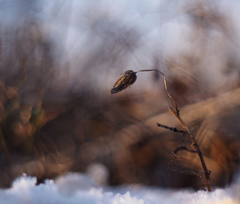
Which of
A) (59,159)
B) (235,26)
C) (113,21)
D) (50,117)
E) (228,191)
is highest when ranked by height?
(113,21)

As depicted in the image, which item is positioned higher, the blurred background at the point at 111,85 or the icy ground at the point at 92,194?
the blurred background at the point at 111,85

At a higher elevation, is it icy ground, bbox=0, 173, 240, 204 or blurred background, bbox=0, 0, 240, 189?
blurred background, bbox=0, 0, 240, 189

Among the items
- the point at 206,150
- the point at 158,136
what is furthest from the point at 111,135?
the point at 206,150

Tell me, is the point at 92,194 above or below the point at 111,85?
below

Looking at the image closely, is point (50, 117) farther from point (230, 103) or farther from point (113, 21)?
point (230, 103)
